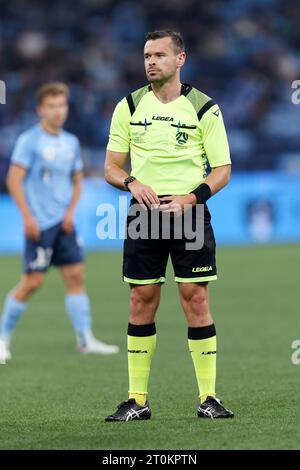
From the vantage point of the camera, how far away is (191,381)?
802 centimetres

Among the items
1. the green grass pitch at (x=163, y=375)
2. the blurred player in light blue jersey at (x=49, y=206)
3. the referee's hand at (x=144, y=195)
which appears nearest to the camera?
the green grass pitch at (x=163, y=375)

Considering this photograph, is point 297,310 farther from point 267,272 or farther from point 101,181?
point 101,181

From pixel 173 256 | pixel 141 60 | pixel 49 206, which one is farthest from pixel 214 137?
pixel 141 60

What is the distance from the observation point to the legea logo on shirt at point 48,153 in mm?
9781

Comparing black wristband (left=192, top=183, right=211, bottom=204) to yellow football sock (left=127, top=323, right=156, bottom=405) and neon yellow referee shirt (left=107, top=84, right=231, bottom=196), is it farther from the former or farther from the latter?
yellow football sock (left=127, top=323, right=156, bottom=405)

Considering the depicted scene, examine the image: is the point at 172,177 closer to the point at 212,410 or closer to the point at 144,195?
the point at 144,195

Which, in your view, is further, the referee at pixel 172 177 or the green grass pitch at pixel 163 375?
the referee at pixel 172 177

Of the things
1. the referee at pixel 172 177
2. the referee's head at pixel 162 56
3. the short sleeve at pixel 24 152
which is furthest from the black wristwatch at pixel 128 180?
the short sleeve at pixel 24 152

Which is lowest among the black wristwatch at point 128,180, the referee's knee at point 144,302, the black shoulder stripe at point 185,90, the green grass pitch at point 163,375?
the green grass pitch at point 163,375

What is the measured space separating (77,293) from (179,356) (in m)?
1.18

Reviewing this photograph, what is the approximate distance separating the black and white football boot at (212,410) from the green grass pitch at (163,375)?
10 centimetres

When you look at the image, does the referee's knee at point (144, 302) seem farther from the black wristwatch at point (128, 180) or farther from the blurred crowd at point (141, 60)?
the blurred crowd at point (141, 60)
